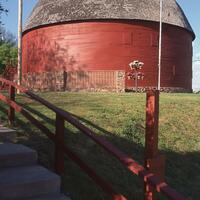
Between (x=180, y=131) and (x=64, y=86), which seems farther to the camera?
(x=64, y=86)

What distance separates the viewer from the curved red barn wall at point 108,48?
1294 inches

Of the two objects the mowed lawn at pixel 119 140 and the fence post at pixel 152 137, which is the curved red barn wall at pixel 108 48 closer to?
the mowed lawn at pixel 119 140

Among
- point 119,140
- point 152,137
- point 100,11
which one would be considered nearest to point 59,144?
point 152,137

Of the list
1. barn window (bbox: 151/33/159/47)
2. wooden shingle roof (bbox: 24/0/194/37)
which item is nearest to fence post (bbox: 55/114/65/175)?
wooden shingle roof (bbox: 24/0/194/37)

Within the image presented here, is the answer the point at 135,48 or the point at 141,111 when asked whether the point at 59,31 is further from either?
the point at 141,111

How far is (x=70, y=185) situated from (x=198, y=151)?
5398 mm

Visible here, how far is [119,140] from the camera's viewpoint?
10.3 metres

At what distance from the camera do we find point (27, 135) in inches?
331

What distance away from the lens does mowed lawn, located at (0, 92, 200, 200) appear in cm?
748

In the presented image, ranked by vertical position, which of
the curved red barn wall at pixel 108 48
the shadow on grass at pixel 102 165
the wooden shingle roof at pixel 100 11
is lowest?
the shadow on grass at pixel 102 165

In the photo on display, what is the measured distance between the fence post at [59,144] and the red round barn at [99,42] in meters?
23.8

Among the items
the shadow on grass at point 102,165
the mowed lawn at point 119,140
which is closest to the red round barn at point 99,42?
the mowed lawn at point 119,140

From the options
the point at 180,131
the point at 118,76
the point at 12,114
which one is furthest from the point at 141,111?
the point at 118,76

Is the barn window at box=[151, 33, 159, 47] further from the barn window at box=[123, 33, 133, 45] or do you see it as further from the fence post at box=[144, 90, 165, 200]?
the fence post at box=[144, 90, 165, 200]
